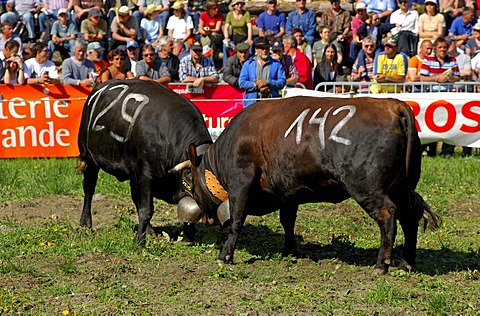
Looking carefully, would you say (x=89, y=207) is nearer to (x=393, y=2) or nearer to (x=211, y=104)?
(x=211, y=104)

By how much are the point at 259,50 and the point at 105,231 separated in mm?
5714

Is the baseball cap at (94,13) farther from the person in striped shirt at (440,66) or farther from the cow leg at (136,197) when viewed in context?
the cow leg at (136,197)

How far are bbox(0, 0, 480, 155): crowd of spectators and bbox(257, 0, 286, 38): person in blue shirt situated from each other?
2 cm

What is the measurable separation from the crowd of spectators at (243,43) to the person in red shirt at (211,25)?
0.8 inches

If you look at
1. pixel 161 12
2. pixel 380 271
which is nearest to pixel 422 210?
pixel 380 271

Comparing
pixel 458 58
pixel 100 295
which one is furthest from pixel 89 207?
pixel 458 58

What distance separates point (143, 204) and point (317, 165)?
2.31 m

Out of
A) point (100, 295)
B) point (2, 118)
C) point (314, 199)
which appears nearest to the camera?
point (100, 295)

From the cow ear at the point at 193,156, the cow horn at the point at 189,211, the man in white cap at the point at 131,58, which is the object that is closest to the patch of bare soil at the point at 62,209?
the cow horn at the point at 189,211

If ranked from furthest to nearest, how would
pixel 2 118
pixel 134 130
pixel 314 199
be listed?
1. pixel 2 118
2. pixel 134 130
3. pixel 314 199

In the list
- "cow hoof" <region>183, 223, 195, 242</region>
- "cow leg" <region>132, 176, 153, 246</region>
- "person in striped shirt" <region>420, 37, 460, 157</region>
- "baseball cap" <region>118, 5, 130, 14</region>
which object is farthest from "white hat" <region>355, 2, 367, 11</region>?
"cow leg" <region>132, 176, 153, 246</region>

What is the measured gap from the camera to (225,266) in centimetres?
862

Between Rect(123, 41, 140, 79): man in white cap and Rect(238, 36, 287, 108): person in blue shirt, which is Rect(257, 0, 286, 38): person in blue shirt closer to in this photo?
Rect(123, 41, 140, 79): man in white cap

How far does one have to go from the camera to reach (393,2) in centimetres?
1953
